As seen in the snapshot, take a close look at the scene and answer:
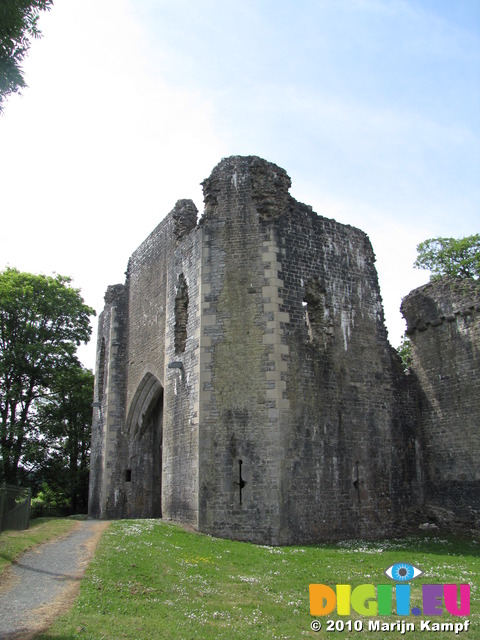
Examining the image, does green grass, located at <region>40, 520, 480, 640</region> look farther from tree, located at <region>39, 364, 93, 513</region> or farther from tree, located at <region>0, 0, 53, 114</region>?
tree, located at <region>39, 364, 93, 513</region>

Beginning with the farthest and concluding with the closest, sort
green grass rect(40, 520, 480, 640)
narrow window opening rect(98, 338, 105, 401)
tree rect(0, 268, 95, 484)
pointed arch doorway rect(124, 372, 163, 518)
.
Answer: tree rect(0, 268, 95, 484) → narrow window opening rect(98, 338, 105, 401) → pointed arch doorway rect(124, 372, 163, 518) → green grass rect(40, 520, 480, 640)

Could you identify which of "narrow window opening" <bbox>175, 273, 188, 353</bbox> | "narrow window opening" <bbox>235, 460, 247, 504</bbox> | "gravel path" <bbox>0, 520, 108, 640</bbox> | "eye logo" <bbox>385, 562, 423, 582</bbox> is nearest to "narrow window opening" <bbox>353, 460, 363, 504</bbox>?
"narrow window opening" <bbox>235, 460, 247, 504</bbox>

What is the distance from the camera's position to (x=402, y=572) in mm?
10562

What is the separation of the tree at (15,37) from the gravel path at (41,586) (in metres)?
6.96

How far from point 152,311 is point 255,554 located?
10.7m

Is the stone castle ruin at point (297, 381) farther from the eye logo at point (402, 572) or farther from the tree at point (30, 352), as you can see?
the tree at point (30, 352)

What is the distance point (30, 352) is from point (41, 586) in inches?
745

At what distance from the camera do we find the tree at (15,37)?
8164mm

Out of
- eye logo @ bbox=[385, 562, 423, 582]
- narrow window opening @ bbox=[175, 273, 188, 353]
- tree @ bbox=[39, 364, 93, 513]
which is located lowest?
eye logo @ bbox=[385, 562, 423, 582]

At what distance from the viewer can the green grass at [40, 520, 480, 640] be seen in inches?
282

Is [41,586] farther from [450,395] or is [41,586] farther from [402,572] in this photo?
[450,395]

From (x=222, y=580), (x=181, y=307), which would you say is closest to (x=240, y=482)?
(x=222, y=580)

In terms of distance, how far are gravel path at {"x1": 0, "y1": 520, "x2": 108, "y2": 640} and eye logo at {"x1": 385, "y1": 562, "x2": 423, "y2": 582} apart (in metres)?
5.32

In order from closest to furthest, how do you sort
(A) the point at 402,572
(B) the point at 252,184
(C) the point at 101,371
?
(A) the point at 402,572, (B) the point at 252,184, (C) the point at 101,371
